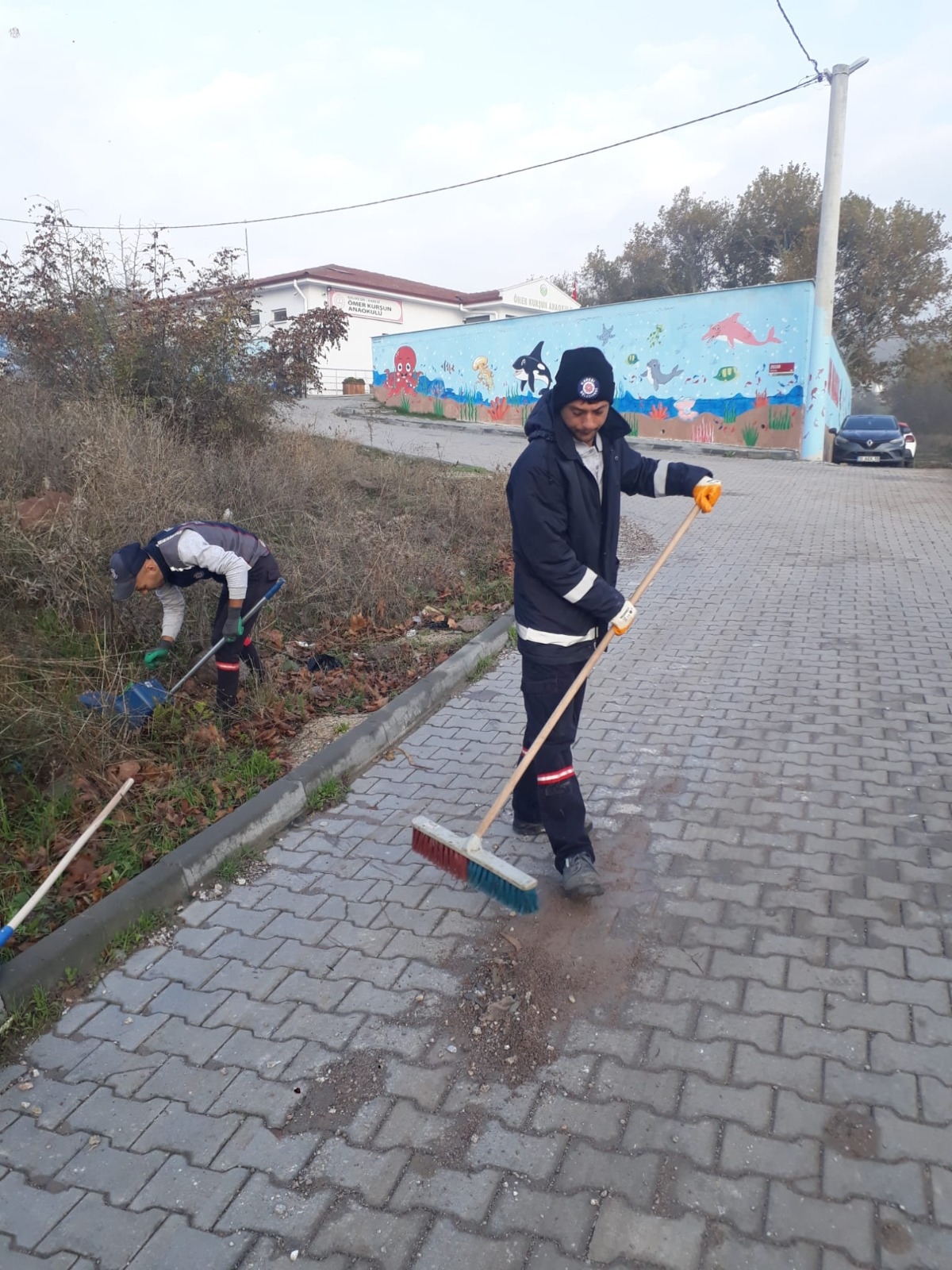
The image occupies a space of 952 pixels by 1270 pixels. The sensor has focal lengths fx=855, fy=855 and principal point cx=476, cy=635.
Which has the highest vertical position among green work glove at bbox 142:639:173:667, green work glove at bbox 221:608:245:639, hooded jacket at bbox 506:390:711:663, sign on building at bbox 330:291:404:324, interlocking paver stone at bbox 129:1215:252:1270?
sign on building at bbox 330:291:404:324

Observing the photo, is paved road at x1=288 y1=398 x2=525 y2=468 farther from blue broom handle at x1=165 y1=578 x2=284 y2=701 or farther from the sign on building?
the sign on building

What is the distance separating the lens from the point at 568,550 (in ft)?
10.5

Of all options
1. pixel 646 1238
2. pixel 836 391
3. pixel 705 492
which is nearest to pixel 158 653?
pixel 705 492

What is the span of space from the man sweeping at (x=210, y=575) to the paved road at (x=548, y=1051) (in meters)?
1.15

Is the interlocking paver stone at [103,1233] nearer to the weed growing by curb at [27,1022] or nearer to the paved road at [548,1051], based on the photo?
the paved road at [548,1051]

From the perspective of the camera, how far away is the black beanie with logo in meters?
3.08

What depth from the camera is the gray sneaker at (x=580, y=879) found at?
3.31 m

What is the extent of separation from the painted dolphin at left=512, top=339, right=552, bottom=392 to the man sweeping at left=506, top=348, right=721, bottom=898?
20653mm

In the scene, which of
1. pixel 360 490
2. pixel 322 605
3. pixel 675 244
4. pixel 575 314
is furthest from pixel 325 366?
pixel 322 605

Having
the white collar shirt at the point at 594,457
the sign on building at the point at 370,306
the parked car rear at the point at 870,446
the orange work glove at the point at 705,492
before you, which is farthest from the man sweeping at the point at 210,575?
the sign on building at the point at 370,306

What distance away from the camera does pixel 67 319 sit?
8.89 meters

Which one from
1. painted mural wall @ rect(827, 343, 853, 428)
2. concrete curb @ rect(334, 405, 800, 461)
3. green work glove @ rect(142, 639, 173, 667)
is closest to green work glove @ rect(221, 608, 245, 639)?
green work glove @ rect(142, 639, 173, 667)

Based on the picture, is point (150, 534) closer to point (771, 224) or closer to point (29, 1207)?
point (29, 1207)

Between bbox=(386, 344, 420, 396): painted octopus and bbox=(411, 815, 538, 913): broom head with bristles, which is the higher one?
bbox=(386, 344, 420, 396): painted octopus
